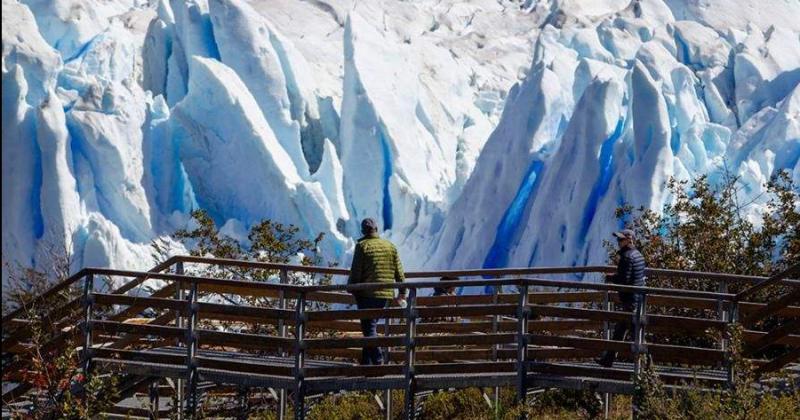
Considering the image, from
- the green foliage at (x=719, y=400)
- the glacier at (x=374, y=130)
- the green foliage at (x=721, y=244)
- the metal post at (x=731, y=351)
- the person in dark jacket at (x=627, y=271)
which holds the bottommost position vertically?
the green foliage at (x=719, y=400)

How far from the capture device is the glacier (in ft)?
80.7

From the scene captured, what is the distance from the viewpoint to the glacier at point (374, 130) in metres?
24.6

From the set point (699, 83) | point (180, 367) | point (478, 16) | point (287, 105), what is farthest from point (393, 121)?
point (180, 367)

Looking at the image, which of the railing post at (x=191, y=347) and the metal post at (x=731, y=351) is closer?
the metal post at (x=731, y=351)

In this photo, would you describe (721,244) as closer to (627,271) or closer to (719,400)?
(627,271)

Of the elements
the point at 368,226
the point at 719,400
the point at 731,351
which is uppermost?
the point at 368,226

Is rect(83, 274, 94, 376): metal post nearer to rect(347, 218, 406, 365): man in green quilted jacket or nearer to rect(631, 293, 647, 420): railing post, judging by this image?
rect(347, 218, 406, 365): man in green quilted jacket

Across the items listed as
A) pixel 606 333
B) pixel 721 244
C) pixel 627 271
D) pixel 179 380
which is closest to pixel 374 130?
pixel 721 244

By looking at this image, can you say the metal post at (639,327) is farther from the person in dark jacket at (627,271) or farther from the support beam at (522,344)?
the support beam at (522,344)

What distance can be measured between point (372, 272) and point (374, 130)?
67.6ft

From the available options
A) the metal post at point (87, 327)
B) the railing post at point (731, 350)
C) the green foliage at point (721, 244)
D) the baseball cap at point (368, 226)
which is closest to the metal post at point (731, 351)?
the railing post at point (731, 350)

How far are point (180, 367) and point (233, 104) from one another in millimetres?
19312

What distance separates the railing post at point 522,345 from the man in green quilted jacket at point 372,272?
90cm

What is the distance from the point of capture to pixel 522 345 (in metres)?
9.49
